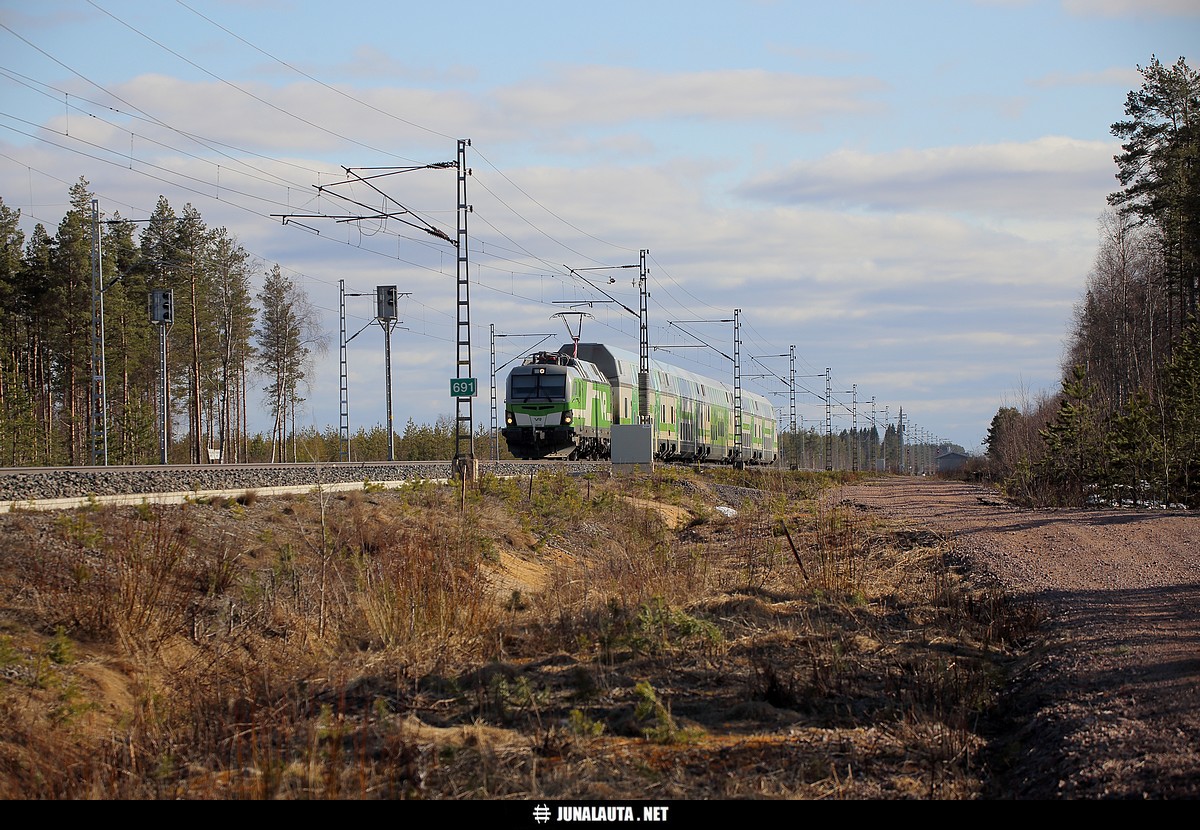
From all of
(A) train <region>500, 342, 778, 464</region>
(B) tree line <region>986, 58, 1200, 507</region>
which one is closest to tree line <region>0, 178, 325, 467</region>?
(A) train <region>500, 342, 778, 464</region>

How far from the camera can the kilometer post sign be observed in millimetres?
25875

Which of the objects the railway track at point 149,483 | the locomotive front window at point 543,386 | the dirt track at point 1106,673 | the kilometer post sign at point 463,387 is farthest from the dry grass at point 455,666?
the locomotive front window at point 543,386

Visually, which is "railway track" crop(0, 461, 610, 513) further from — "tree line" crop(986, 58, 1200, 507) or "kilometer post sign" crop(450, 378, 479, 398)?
"tree line" crop(986, 58, 1200, 507)

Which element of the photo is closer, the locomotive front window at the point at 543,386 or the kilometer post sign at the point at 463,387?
the kilometer post sign at the point at 463,387

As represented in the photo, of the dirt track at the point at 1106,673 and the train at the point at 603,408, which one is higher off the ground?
the train at the point at 603,408

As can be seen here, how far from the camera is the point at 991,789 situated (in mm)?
5980

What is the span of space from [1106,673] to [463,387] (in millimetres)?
19874

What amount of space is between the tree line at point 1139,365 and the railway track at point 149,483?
17.3 meters

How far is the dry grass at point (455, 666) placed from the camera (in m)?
6.38

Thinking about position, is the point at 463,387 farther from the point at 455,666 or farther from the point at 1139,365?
the point at 1139,365

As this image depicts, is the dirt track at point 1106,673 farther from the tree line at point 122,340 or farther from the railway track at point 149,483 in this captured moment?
the tree line at point 122,340

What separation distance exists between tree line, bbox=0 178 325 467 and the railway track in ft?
63.3

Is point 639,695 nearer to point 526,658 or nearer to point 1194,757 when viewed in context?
point 526,658

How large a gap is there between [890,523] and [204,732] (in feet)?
57.0
